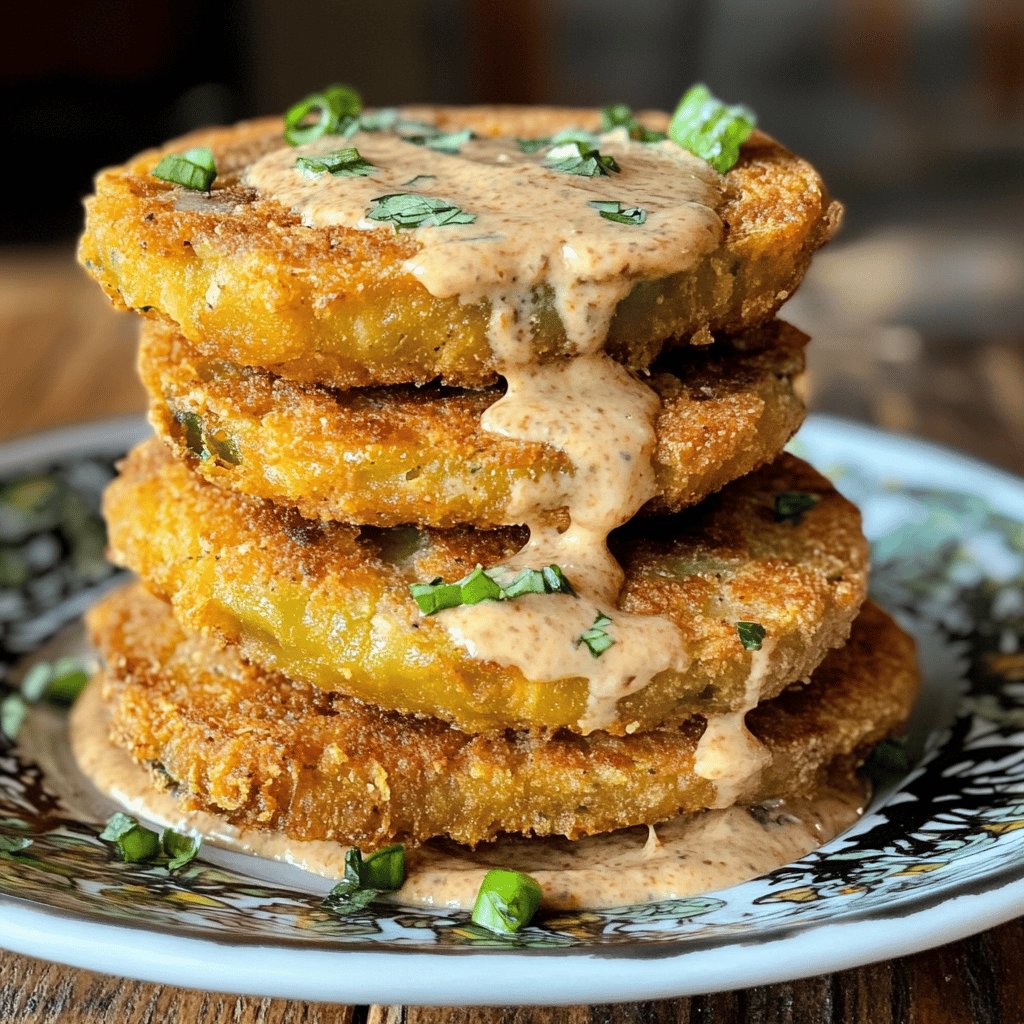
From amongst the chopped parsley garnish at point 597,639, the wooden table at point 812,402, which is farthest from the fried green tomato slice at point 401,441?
the wooden table at point 812,402

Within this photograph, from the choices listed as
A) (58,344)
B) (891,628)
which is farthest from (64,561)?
(58,344)

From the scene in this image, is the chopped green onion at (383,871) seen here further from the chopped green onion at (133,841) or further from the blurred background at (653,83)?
the blurred background at (653,83)

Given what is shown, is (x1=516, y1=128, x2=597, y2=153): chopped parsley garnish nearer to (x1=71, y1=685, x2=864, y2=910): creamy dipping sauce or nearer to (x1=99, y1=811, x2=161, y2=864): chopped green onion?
(x1=71, y1=685, x2=864, y2=910): creamy dipping sauce

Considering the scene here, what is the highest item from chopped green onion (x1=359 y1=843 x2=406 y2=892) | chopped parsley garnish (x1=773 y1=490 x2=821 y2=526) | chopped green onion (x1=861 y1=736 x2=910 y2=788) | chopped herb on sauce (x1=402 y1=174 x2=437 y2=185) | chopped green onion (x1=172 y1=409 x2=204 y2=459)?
chopped herb on sauce (x1=402 y1=174 x2=437 y2=185)

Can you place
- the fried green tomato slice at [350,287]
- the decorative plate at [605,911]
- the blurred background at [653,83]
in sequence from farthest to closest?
the blurred background at [653,83] < the fried green tomato slice at [350,287] < the decorative plate at [605,911]

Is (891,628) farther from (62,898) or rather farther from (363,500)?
(62,898)

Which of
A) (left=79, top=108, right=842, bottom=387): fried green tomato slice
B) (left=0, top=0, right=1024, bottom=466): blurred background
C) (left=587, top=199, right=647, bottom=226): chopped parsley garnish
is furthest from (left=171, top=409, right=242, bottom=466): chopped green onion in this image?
(left=0, top=0, right=1024, bottom=466): blurred background
